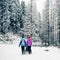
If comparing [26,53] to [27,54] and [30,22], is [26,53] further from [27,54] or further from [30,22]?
[30,22]

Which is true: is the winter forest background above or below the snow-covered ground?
above

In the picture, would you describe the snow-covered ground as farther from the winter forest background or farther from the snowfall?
the winter forest background

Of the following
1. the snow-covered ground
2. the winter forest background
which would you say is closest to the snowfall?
the snow-covered ground

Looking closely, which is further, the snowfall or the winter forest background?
the winter forest background

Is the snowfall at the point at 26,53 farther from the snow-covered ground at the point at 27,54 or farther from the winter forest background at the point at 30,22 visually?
the winter forest background at the point at 30,22

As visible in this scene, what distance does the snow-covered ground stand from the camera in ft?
28.1

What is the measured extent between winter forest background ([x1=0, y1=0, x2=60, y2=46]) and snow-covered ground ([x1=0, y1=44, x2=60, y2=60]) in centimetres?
21

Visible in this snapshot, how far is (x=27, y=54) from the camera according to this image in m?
9.02

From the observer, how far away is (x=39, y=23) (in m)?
9.26

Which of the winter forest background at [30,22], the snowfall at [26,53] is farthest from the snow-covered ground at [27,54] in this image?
the winter forest background at [30,22]

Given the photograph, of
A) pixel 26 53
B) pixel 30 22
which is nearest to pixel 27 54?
pixel 26 53

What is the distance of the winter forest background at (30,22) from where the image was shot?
921cm

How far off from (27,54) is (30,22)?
1.02 metres

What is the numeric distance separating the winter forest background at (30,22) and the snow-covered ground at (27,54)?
208 mm
